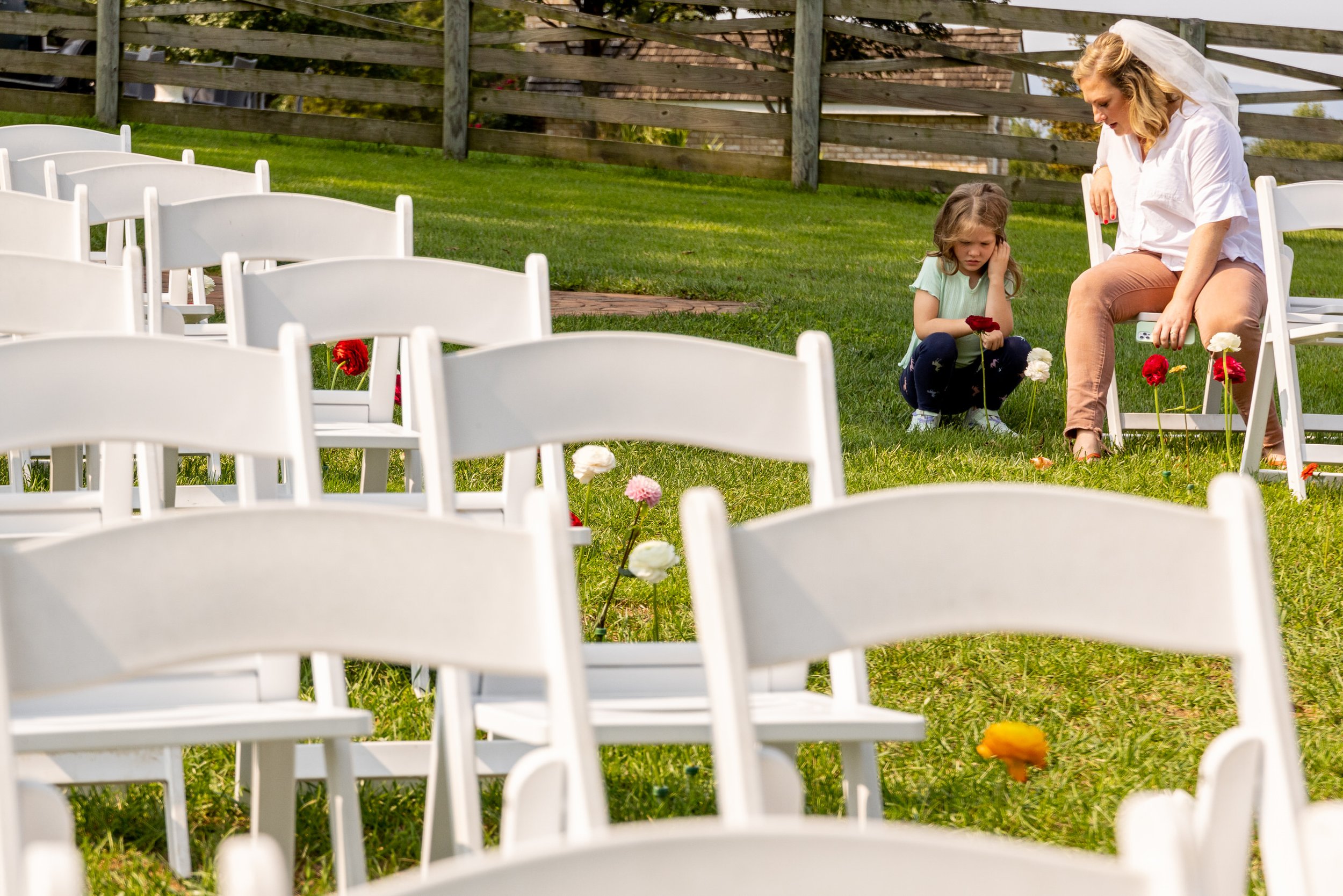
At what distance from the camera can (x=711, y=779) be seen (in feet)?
9.30

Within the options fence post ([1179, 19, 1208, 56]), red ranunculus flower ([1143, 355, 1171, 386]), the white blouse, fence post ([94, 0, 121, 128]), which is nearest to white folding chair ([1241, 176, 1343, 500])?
the white blouse

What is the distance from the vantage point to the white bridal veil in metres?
5.35

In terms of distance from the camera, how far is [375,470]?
3.80 meters

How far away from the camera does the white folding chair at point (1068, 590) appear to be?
1472mm

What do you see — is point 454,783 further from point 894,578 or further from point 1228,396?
point 1228,396

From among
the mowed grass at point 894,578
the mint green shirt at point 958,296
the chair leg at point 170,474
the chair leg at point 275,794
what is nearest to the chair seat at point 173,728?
the chair leg at point 275,794

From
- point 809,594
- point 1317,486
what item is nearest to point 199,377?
point 809,594

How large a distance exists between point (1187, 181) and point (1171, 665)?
8.34 feet

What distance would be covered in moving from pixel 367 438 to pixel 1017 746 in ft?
5.27

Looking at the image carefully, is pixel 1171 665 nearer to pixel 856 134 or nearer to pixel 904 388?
pixel 904 388

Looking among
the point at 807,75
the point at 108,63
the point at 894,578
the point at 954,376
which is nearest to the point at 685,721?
the point at 894,578

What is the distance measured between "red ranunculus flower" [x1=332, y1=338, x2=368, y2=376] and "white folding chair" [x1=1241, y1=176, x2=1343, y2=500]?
282cm

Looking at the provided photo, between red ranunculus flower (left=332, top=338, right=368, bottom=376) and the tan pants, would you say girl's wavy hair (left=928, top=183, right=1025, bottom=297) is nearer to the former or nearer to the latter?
the tan pants

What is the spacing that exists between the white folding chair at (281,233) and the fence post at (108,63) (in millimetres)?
10192
